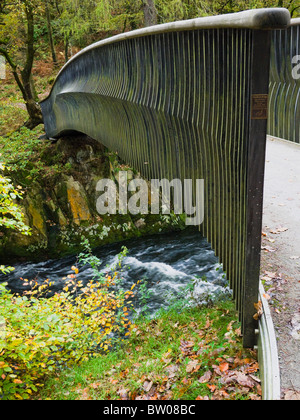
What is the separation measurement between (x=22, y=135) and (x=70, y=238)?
559 cm

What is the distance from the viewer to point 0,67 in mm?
17094

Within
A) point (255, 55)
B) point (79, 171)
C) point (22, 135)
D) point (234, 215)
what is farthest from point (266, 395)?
point (22, 135)

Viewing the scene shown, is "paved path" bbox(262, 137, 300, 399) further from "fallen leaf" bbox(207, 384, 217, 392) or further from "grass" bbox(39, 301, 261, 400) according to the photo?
"fallen leaf" bbox(207, 384, 217, 392)

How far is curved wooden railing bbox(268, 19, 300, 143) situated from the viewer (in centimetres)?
441

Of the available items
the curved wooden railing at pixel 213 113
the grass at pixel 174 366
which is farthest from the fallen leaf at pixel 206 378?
the curved wooden railing at pixel 213 113

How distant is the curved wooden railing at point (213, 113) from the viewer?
2.96 m

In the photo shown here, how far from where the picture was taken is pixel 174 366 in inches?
179

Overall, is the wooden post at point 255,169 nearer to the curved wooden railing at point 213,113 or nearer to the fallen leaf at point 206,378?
the curved wooden railing at point 213,113

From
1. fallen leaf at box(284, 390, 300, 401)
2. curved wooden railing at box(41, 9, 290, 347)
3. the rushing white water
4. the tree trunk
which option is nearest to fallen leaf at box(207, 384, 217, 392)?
curved wooden railing at box(41, 9, 290, 347)

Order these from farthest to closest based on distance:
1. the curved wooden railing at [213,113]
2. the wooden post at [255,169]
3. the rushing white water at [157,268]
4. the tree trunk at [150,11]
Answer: the tree trunk at [150,11]
the rushing white water at [157,268]
the curved wooden railing at [213,113]
the wooden post at [255,169]

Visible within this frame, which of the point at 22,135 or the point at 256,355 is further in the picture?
the point at 22,135

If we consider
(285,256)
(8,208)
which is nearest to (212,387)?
(285,256)

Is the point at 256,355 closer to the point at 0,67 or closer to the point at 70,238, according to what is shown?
the point at 70,238

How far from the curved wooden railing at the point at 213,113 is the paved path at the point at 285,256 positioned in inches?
15.2
